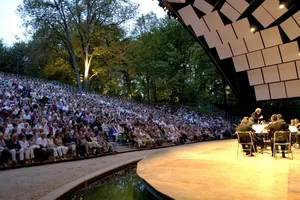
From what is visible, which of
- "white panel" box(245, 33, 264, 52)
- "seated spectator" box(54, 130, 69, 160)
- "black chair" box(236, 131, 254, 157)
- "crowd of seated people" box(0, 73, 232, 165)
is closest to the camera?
"black chair" box(236, 131, 254, 157)

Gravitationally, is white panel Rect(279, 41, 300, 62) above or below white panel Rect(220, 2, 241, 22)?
below

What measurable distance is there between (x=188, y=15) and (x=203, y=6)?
0.87 meters

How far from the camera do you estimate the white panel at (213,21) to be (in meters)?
13.2

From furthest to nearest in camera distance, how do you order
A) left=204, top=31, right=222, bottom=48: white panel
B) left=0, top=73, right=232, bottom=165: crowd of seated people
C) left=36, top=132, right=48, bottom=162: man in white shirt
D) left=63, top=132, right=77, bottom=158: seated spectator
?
left=204, top=31, right=222, bottom=48: white panel → left=63, top=132, right=77, bottom=158: seated spectator → left=36, top=132, right=48, bottom=162: man in white shirt → left=0, top=73, right=232, bottom=165: crowd of seated people

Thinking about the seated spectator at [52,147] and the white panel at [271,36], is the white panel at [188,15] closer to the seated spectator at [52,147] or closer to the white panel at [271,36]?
the white panel at [271,36]

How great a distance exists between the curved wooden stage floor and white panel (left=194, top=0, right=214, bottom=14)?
8518mm

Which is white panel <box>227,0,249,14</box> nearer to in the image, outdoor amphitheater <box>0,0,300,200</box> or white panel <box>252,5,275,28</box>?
outdoor amphitheater <box>0,0,300,200</box>

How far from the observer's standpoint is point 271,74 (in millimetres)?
15180

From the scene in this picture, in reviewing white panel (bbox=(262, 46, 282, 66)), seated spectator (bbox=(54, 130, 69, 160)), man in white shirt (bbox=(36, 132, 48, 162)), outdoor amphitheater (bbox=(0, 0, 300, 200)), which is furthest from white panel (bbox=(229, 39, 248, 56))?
man in white shirt (bbox=(36, 132, 48, 162))

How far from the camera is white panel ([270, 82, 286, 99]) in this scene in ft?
50.5

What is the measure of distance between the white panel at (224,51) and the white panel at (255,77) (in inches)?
68.1

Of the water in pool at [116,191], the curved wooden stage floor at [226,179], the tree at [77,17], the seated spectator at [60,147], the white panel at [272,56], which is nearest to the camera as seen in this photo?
the curved wooden stage floor at [226,179]

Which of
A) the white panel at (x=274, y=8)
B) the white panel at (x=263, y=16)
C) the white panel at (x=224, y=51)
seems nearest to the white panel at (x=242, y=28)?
the white panel at (x=263, y=16)

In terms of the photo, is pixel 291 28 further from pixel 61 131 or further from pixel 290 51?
pixel 61 131
